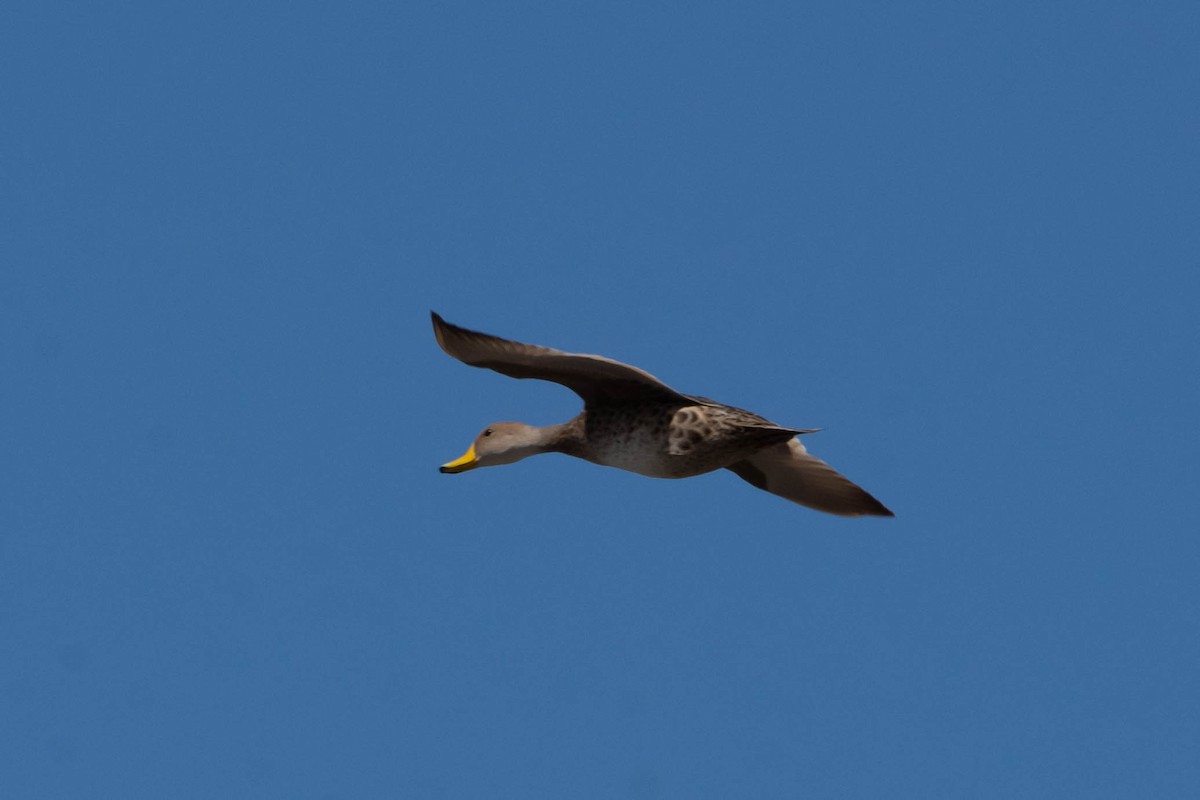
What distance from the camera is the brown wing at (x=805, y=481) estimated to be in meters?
15.0

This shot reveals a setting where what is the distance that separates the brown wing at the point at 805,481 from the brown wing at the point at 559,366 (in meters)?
1.71

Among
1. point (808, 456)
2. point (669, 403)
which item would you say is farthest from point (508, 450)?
point (808, 456)

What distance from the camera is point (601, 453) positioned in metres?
14.0

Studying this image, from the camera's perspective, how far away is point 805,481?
1523cm

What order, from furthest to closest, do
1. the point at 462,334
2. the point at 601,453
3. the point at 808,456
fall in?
1. the point at 808,456
2. the point at 601,453
3. the point at 462,334

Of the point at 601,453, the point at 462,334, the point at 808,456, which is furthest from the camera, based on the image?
the point at 808,456

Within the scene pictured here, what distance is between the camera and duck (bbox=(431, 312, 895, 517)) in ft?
43.0

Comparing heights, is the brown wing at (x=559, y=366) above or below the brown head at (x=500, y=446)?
above

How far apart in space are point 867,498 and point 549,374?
124 inches

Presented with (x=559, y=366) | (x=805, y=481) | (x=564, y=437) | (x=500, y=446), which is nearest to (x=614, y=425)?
(x=564, y=437)

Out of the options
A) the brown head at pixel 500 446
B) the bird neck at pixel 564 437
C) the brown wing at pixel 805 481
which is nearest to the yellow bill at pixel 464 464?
the brown head at pixel 500 446

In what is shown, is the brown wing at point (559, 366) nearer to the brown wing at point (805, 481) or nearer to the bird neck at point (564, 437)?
the bird neck at point (564, 437)

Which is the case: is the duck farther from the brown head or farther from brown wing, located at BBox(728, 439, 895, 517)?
brown wing, located at BBox(728, 439, 895, 517)

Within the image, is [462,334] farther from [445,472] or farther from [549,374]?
[445,472]
